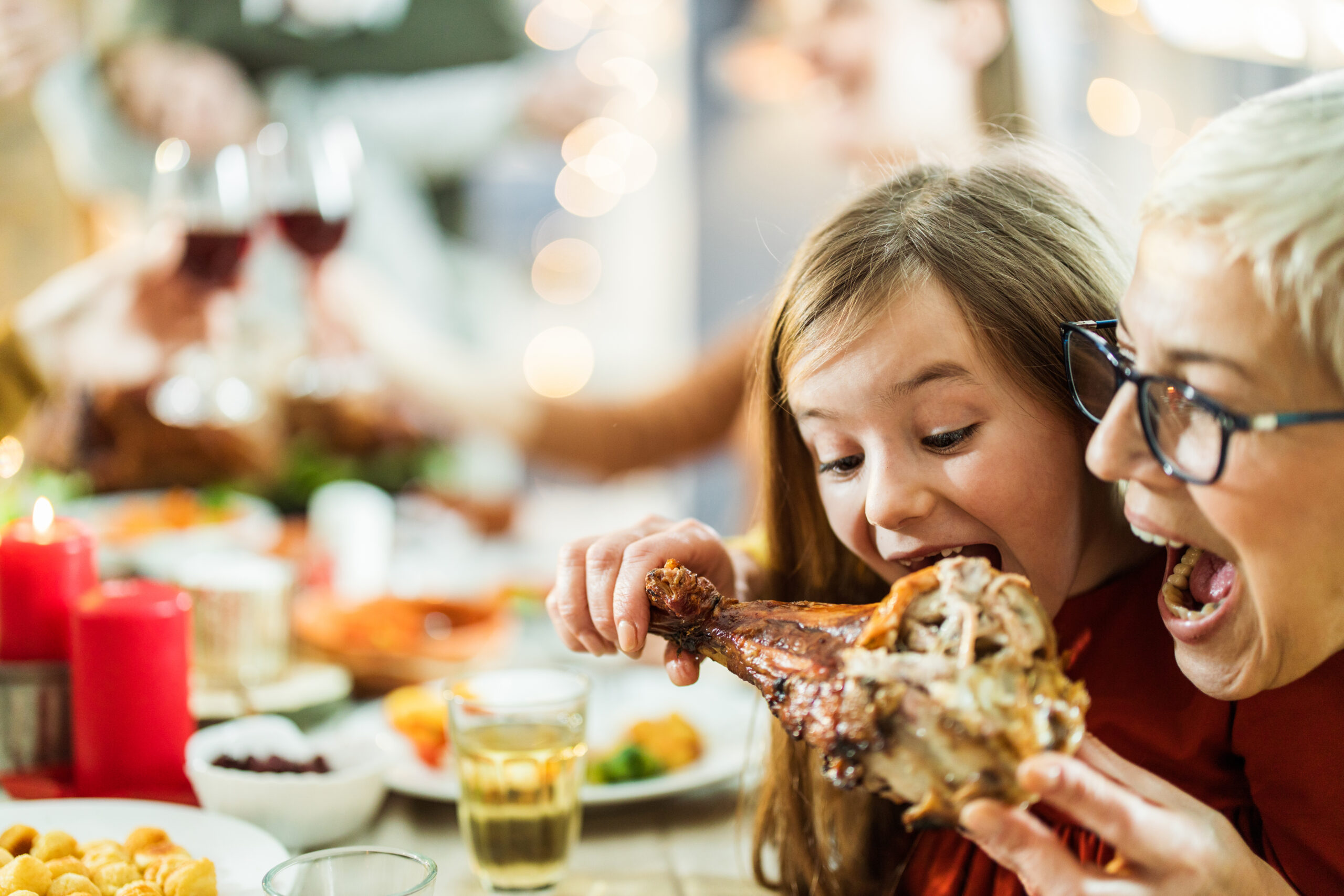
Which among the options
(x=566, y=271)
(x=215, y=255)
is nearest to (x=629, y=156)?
(x=566, y=271)

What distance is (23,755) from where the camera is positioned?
1.22m

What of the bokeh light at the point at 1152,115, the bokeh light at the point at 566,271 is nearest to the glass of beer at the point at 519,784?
the bokeh light at the point at 1152,115

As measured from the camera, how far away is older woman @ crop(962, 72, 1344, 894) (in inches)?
23.9

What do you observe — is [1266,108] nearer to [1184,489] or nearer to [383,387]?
[1184,489]

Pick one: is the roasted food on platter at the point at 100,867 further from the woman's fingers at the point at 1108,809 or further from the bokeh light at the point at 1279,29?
the bokeh light at the point at 1279,29

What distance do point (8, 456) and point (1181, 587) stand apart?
2.10 meters

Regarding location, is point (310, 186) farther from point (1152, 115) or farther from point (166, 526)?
point (1152, 115)

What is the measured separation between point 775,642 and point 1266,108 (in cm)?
49

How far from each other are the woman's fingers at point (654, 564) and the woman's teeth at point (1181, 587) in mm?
415

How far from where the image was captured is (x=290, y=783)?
1057 mm

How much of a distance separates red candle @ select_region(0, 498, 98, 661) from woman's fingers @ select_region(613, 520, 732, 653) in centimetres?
77

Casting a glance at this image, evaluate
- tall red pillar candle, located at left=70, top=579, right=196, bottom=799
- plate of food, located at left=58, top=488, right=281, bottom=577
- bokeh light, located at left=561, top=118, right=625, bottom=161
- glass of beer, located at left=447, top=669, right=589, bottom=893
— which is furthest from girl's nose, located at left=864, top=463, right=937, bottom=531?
bokeh light, located at left=561, top=118, right=625, bottom=161

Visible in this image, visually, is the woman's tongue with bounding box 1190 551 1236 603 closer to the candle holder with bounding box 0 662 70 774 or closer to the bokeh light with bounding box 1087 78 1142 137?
the candle holder with bounding box 0 662 70 774

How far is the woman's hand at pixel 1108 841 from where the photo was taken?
592mm
